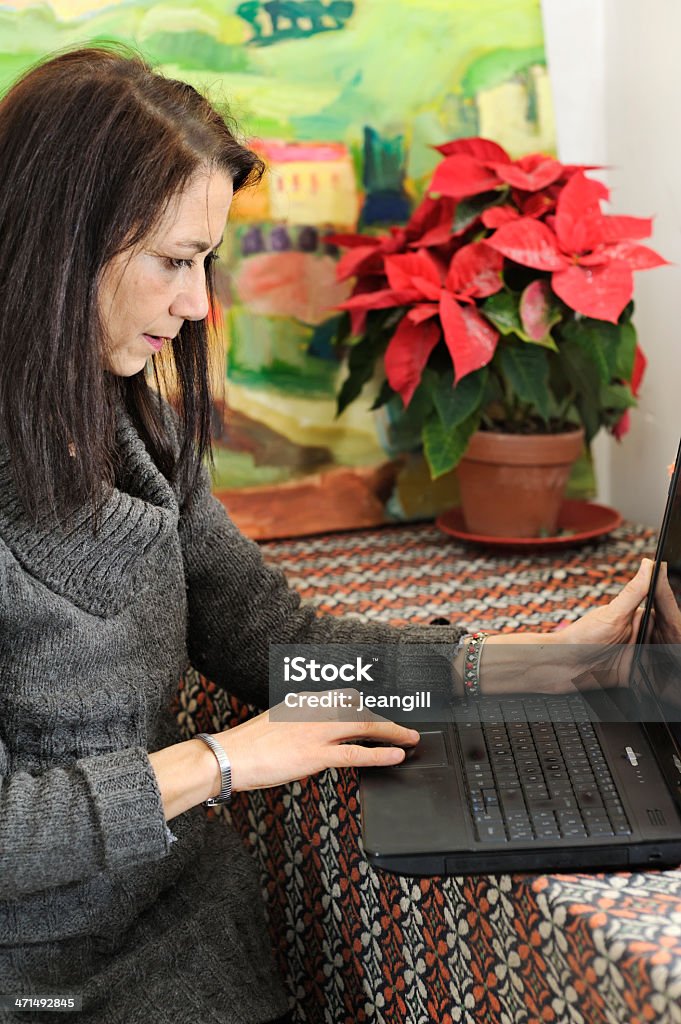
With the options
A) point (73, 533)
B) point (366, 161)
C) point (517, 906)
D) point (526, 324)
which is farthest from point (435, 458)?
point (517, 906)

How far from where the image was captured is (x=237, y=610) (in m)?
1.14

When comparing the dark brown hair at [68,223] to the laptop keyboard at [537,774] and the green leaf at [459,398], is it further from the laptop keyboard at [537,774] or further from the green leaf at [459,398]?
the green leaf at [459,398]

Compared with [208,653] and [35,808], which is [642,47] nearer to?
[208,653]

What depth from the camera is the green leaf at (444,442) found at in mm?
1423

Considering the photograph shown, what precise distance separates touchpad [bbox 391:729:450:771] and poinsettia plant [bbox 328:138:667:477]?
0.51 metres

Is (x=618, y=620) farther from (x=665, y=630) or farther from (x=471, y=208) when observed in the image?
(x=471, y=208)

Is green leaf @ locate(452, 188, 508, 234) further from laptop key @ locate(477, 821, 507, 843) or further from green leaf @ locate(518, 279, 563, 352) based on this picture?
laptop key @ locate(477, 821, 507, 843)

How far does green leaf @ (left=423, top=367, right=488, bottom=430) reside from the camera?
4.54 feet

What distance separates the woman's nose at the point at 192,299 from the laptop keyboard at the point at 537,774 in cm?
44

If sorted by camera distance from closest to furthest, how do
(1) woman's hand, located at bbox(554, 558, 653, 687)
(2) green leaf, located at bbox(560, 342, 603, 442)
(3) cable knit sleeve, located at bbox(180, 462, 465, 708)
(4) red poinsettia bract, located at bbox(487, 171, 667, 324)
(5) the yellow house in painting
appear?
(1) woman's hand, located at bbox(554, 558, 653, 687), (3) cable knit sleeve, located at bbox(180, 462, 465, 708), (4) red poinsettia bract, located at bbox(487, 171, 667, 324), (2) green leaf, located at bbox(560, 342, 603, 442), (5) the yellow house in painting

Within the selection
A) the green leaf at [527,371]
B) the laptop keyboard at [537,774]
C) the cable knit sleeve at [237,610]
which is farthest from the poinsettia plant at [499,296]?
the laptop keyboard at [537,774]

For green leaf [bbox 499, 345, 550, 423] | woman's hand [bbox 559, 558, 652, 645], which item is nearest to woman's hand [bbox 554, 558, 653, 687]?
woman's hand [bbox 559, 558, 652, 645]

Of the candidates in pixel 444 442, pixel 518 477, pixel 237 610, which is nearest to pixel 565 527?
pixel 518 477

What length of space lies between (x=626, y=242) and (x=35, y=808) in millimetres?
943
